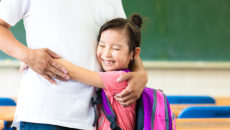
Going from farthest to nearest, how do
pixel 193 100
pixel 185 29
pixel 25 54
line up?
pixel 185 29, pixel 193 100, pixel 25 54

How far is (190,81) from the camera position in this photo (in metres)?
3.85

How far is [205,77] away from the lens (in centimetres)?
389

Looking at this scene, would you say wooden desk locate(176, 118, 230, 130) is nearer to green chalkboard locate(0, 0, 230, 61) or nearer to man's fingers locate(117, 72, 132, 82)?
man's fingers locate(117, 72, 132, 82)

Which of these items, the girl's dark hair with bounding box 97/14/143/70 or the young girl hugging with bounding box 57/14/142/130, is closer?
the young girl hugging with bounding box 57/14/142/130

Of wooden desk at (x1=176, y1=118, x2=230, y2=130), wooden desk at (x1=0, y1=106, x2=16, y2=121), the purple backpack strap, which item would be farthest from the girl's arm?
wooden desk at (x1=0, y1=106, x2=16, y2=121)

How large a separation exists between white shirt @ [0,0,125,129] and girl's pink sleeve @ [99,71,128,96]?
0.07m

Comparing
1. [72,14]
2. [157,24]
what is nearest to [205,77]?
[157,24]

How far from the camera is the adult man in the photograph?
954 millimetres

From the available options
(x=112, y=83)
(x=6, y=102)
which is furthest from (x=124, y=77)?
(x=6, y=102)

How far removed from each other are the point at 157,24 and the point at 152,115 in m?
2.70

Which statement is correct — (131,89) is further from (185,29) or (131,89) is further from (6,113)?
(185,29)

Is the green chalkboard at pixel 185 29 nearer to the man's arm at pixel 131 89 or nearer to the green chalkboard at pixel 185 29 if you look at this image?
the green chalkboard at pixel 185 29

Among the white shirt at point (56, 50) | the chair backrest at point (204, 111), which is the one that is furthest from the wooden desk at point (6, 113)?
the chair backrest at point (204, 111)

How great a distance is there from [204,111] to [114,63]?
1.07 m
